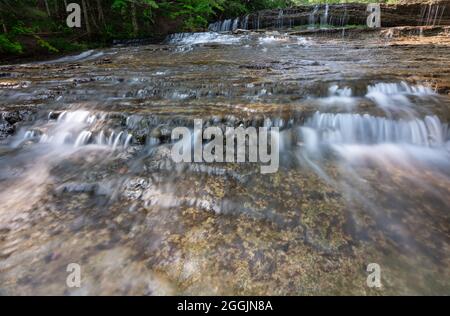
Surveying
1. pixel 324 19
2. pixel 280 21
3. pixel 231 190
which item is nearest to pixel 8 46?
pixel 231 190

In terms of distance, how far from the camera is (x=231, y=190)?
2.79 meters

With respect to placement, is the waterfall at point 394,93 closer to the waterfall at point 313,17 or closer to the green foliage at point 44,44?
the green foliage at point 44,44

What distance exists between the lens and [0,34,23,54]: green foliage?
10.1 m

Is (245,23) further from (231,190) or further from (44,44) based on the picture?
(231,190)

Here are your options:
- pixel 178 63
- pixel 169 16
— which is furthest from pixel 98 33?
pixel 178 63

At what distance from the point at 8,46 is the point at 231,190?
1187cm

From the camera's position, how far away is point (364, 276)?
6.02 feet

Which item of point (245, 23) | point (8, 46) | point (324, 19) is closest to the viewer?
point (8, 46)

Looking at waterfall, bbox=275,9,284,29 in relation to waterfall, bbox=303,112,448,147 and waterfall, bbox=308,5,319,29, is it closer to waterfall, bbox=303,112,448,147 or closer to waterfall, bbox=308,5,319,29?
waterfall, bbox=308,5,319,29

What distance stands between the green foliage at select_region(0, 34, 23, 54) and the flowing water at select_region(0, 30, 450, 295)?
618cm

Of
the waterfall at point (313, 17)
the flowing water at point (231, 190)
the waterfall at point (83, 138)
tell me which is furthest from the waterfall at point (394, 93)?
the waterfall at point (313, 17)

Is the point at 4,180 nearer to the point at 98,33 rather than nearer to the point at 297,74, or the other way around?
the point at 297,74

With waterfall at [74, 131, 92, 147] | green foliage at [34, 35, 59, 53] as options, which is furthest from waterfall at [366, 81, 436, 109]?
green foliage at [34, 35, 59, 53]
